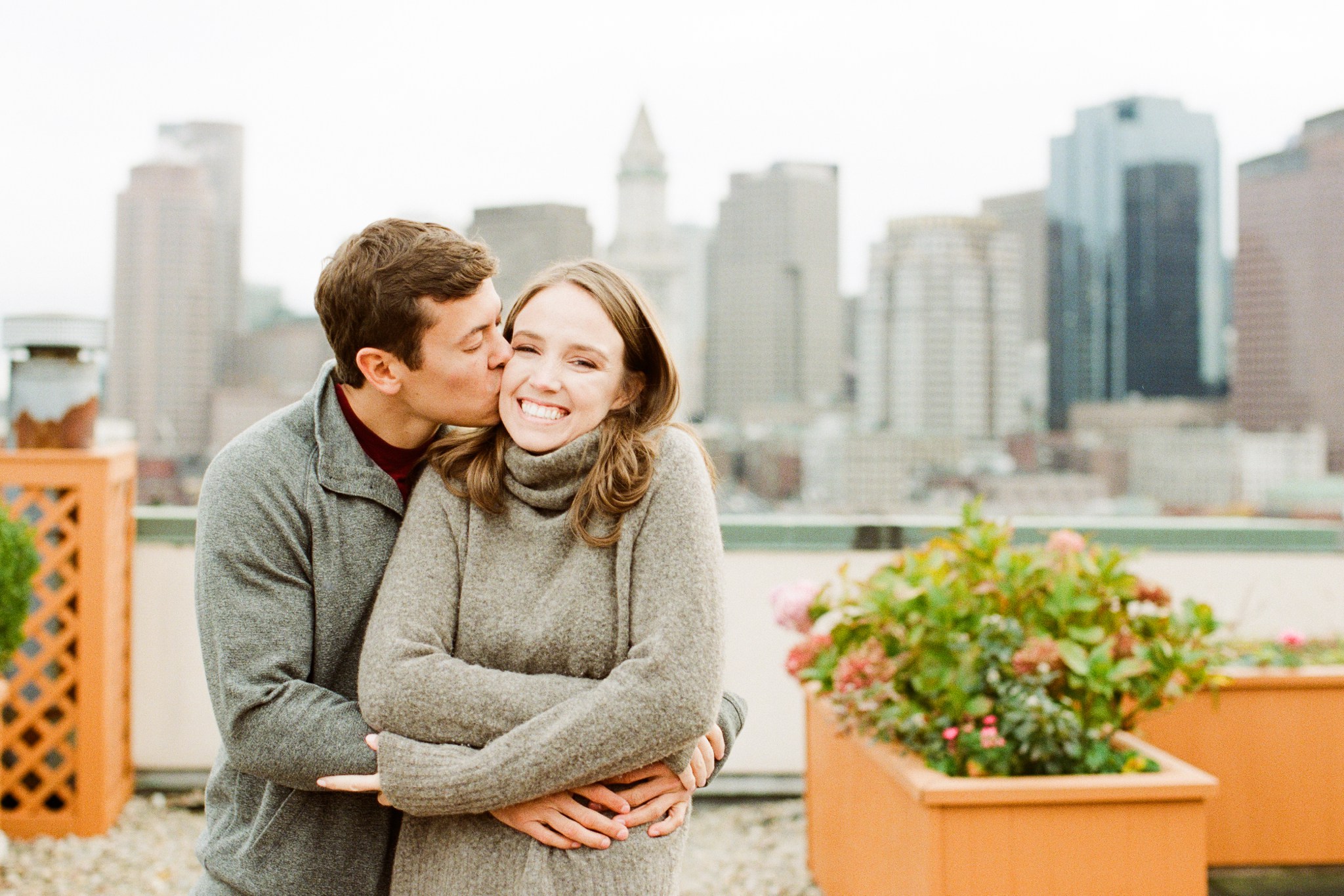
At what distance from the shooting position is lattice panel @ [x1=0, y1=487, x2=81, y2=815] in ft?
10.1

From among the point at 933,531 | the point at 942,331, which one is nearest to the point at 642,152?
the point at 933,531

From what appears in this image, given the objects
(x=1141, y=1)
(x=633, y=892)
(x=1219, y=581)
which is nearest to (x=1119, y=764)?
(x=633, y=892)

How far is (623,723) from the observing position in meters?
0.99

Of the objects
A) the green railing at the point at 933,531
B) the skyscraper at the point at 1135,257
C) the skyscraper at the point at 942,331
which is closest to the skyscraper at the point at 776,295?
the skyscraper at the point at 942,331

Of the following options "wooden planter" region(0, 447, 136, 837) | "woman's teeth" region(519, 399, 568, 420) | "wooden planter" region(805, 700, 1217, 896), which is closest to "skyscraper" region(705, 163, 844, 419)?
"wooden planter" region(0, 447, 136, 837)

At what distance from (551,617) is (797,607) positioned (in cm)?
134

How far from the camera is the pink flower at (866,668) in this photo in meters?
2.05

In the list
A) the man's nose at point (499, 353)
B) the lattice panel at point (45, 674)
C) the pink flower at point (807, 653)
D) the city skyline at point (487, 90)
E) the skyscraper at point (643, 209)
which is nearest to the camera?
the man's nose at point (499, 353)

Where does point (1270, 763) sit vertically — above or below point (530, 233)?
below

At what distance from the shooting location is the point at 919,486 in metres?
9.58

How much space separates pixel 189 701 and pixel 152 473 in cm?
111

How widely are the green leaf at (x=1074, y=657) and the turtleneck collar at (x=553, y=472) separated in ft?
4.16

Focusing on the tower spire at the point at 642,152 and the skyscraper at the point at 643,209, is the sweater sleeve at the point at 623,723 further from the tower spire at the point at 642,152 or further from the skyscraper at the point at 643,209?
the tower spire at the point at 642,152

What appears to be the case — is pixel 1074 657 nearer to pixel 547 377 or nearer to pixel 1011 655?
pixel 1011 655
